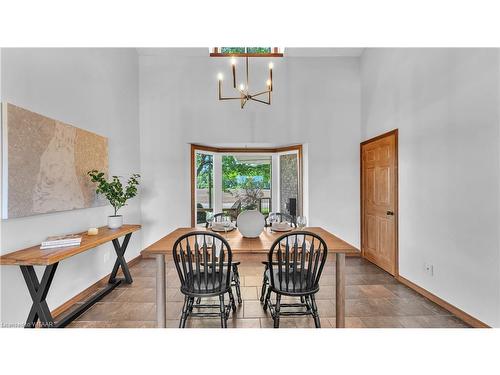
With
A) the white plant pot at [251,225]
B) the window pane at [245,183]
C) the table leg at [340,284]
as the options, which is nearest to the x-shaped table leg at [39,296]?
the white plant pot at [251,225]

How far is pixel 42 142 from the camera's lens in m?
2.20

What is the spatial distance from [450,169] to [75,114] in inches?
157

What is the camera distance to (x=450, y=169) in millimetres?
2465

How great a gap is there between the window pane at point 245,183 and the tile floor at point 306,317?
1.83 metres

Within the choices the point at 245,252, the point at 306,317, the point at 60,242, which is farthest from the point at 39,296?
the point at 306,317

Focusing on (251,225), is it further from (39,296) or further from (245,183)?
(245,183)

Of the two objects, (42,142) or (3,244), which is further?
(42,142)

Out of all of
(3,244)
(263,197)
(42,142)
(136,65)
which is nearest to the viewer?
(3,244)

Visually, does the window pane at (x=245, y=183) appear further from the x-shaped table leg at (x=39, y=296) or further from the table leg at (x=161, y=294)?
the x-shaped table leg at (x=39, y=296)

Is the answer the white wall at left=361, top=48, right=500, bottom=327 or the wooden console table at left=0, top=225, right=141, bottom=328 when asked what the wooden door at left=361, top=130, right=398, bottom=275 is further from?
the wooden console table at left=0, top=225, right=141, bottom=328

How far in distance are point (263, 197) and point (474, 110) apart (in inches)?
136
